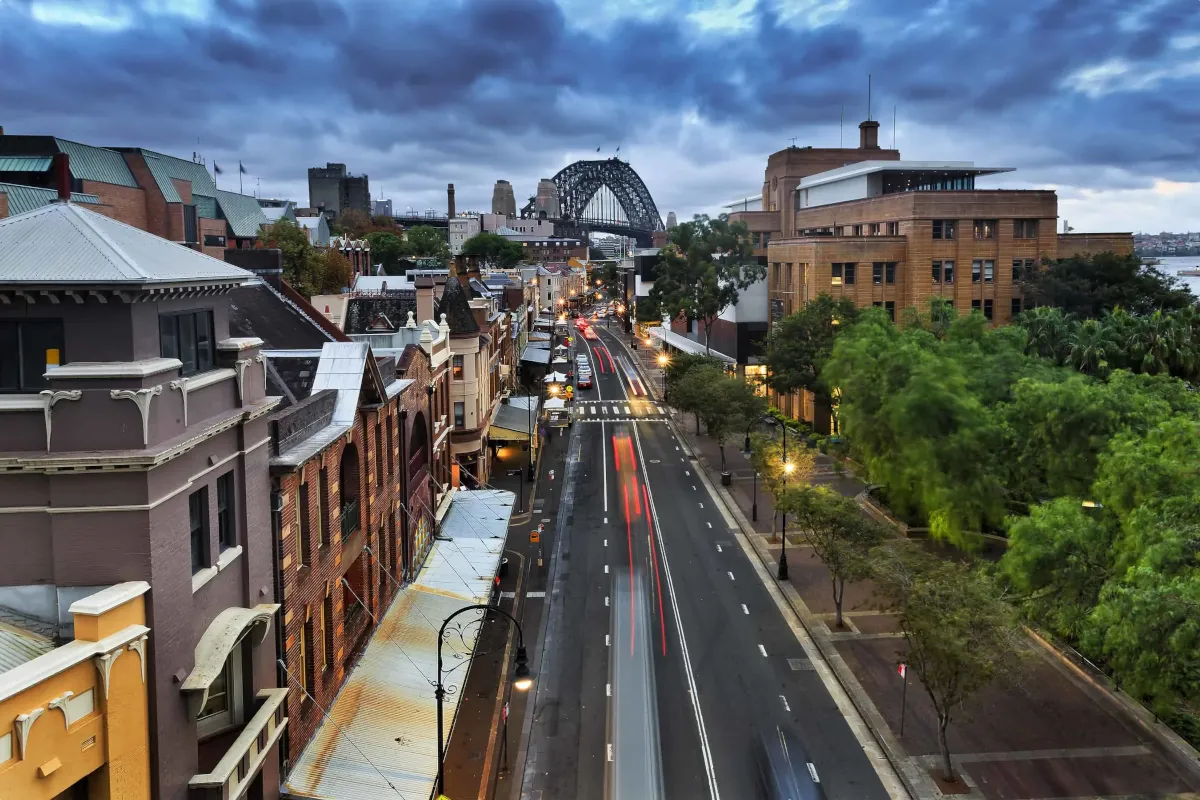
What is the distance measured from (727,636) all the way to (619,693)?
7.06 meters

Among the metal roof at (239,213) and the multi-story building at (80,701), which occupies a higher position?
the metal roof at (239,213)

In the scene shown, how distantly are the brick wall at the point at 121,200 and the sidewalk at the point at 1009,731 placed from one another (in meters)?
57.1

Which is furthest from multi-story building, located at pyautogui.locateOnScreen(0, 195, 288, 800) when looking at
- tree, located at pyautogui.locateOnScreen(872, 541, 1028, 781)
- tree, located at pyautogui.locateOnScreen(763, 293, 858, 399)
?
tree, located at pyautogui.locateOnScreen(763, 293, 858, 399)

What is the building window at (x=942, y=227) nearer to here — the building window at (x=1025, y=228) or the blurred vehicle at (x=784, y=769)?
the building window at (x=1025, y=228)

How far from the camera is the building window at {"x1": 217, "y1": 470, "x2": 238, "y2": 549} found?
17375mm

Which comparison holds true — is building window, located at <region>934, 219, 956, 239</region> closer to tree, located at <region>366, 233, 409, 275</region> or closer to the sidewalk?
the sidewalk

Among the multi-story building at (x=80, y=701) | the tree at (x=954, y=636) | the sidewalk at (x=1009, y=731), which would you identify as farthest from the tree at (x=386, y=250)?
the multi-story building at (x=80, y=701)

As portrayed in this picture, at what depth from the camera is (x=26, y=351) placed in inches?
560

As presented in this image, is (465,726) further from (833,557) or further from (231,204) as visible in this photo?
(231,204)

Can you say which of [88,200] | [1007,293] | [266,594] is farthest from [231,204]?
[266,594]

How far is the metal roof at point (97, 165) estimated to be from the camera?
67188 millimetres

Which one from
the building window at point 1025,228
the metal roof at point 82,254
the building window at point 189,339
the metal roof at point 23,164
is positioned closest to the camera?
the metal roof at point 82,254

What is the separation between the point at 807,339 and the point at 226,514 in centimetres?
6454

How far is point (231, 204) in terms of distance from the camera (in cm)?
9581
